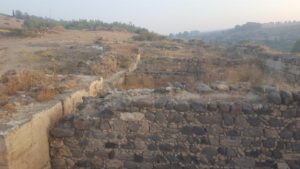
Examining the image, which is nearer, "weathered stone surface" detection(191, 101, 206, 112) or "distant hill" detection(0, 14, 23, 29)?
"weathered stone surface" detection(191, 101, 206, 112)

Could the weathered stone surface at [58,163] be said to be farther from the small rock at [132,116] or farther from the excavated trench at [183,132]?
the small rock at [132,116]

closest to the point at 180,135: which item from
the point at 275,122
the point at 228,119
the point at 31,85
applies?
the point at 228,119

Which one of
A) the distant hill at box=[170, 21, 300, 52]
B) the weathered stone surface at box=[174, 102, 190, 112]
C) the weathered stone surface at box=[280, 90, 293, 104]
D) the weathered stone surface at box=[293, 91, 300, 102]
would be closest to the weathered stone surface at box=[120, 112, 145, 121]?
the weathered stone surface at box=[174, 102, 190, 112]

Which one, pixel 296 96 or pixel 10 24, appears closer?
pixel 296 96

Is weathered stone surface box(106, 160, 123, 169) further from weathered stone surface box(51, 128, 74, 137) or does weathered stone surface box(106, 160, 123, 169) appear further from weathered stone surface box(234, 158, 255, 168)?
weathered stone surface box(234, 158, 255, 168)

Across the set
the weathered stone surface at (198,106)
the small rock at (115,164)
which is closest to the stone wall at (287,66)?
the weathered stone surface at (198,106)

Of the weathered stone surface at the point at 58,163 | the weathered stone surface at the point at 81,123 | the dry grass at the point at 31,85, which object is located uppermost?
the dry grass at the point at 31,85

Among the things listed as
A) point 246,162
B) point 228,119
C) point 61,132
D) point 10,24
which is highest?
point 10,24

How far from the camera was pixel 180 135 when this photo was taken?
192 inches

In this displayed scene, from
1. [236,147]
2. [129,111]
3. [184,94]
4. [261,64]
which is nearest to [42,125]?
[129,111]

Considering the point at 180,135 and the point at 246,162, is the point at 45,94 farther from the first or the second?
the point at 246,162

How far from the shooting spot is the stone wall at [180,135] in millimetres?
4773

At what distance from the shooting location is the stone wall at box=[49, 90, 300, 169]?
477 centimetres

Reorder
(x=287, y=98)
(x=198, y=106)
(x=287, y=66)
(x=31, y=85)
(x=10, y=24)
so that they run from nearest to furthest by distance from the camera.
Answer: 1. (x=287, y=98)
2. (x=198, y=106)
3. (x=31, y=85)
4. (x=287, y=66)
5. (x=10, y=24)
